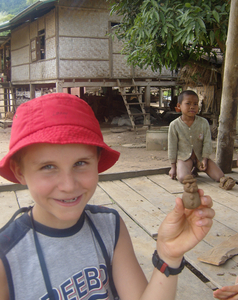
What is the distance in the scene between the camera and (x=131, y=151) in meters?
8.26

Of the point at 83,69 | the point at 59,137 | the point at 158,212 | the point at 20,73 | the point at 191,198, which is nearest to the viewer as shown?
the point at 59,137

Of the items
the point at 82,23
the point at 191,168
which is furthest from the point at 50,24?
the point at 191,168

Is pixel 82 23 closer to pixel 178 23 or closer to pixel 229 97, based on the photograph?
pixel 178 23

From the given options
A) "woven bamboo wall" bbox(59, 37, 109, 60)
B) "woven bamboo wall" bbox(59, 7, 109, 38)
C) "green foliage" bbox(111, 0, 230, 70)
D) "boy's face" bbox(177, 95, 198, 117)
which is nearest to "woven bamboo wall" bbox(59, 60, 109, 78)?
"woven bamboo wall" bbox(59, 37, 109, 60)

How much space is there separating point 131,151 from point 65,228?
7110 millimetres

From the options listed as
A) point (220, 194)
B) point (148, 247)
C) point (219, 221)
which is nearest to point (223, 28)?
point (220, 194)

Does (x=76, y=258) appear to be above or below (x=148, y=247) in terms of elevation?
above

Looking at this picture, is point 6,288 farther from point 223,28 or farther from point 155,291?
point 223,28

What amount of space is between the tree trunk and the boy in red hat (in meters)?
3.41

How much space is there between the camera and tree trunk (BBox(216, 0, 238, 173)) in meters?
3.87

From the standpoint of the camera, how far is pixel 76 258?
Answer: 3.76 feet

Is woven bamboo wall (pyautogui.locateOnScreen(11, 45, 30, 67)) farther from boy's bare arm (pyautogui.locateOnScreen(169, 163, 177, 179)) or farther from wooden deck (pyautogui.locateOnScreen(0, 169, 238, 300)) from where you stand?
wooden deck (pyautogui.locateOnScreen(0, 169, 238, 300))

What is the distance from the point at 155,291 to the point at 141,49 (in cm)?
545

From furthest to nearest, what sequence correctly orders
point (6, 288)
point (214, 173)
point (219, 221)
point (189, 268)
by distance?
1. point (214, 173)
2. point (219, 221)
3. point (189, 268)
4. point (6, 288)
